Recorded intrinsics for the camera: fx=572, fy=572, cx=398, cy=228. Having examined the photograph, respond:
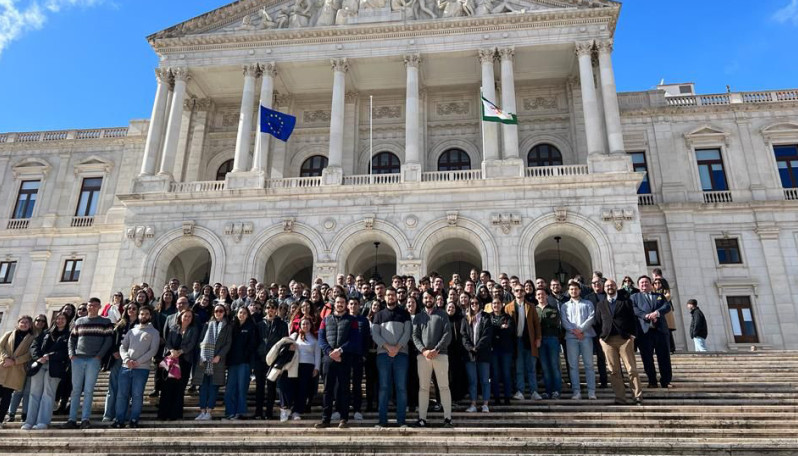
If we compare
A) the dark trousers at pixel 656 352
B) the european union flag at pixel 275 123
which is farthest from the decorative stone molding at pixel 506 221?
the dark trousers at pixel 656 352

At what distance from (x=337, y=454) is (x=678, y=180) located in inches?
968

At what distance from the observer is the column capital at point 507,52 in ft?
83.8

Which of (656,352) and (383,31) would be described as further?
(383,31)

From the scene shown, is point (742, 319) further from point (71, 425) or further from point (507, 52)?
point (71, 425)

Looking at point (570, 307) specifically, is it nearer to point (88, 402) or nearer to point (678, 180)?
point (88, 402)

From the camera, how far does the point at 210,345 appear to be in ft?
32.9

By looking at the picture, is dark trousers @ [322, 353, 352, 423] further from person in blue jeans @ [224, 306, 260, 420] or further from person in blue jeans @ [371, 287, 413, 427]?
person in blue jeans @ [224, 306, 260, 420]

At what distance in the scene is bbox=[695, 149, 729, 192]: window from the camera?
89.1ft

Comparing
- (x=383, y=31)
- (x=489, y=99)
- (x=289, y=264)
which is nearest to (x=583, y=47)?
(x=489, y=99)

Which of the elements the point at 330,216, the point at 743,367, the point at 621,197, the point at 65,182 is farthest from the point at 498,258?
the point at 65,182

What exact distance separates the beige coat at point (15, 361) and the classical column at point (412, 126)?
1541 centimetres

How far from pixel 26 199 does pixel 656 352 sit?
105 ft

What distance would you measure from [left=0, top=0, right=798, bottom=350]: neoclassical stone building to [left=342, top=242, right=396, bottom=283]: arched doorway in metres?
0.15

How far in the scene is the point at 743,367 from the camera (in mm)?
13031
